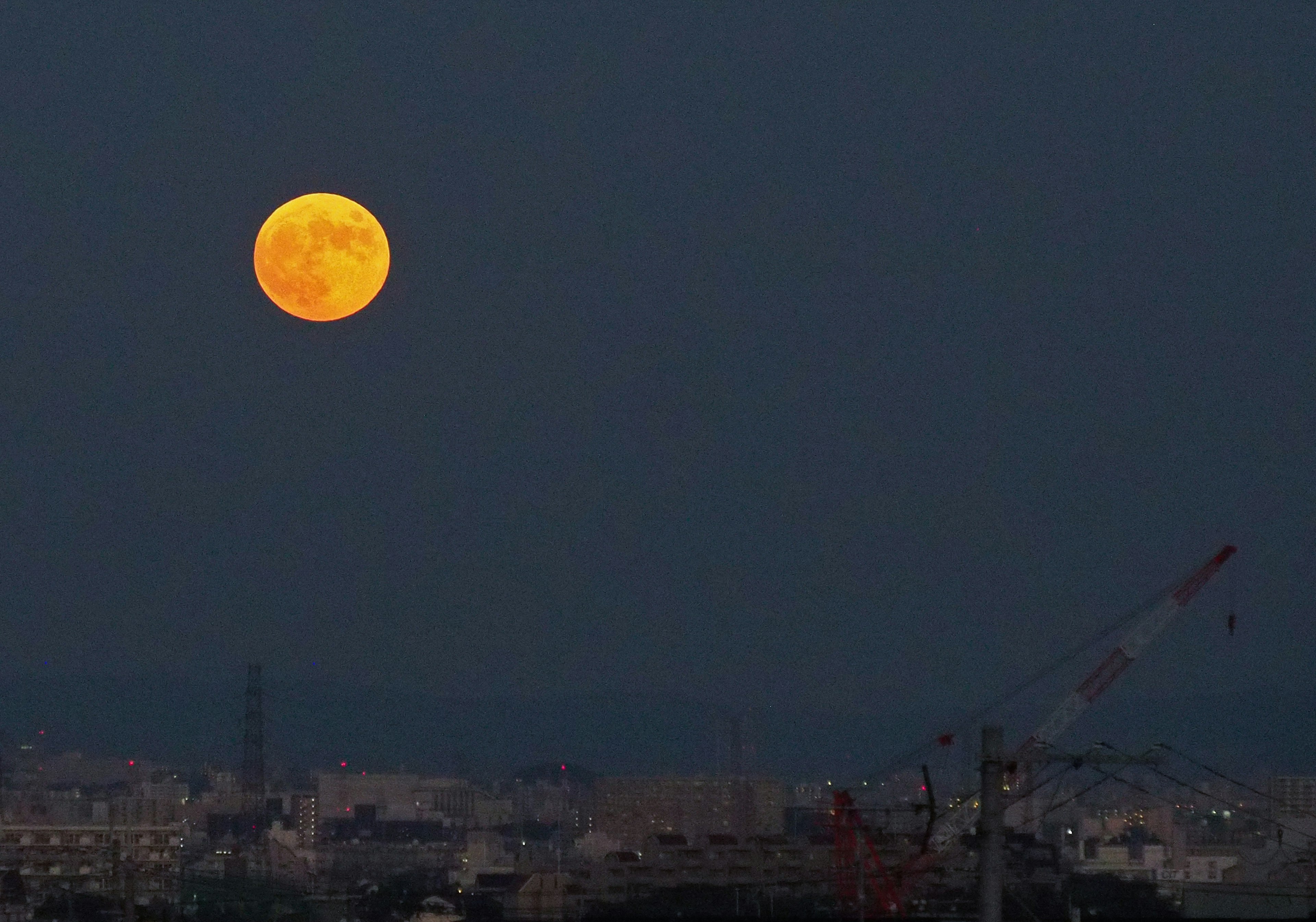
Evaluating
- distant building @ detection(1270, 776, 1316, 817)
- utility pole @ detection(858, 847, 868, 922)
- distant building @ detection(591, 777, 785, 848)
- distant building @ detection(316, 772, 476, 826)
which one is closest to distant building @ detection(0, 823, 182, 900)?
distant building @ detection(591, 777, 785, 848)

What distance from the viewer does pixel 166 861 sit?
49.6 meters

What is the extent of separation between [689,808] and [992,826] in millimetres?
45186

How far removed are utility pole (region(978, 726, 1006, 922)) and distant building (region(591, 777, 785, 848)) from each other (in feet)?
123

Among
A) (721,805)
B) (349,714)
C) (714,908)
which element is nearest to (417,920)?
(714,908)

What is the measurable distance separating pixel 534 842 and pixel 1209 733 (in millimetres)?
57484

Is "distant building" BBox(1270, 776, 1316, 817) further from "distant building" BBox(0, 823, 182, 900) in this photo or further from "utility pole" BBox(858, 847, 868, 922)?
"distant building" BBox(0, 823, 182, 900)

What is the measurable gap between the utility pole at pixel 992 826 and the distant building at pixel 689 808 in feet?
123

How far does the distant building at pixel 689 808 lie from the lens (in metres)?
59.0

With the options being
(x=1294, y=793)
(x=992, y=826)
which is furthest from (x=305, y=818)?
(x=992, y=826)

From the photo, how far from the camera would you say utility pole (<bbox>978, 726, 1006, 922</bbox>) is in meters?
18.0

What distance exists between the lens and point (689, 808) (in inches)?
2458

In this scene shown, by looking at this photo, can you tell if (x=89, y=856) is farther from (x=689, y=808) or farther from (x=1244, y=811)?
(x=1244, y=811)

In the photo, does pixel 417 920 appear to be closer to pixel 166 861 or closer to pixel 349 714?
pixel 166 861

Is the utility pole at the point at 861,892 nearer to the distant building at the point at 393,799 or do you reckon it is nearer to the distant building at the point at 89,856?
the distant building at the point at 89,856
